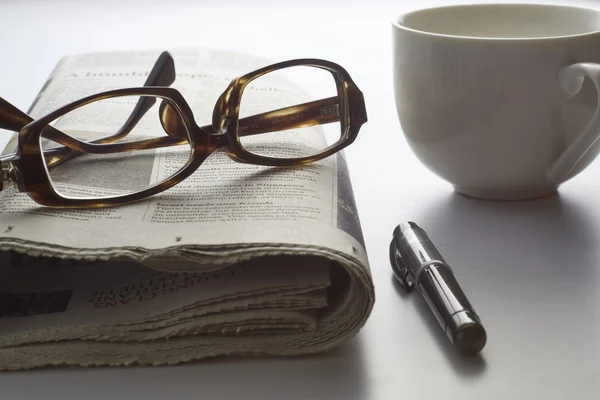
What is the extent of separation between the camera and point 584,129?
19.3 inches

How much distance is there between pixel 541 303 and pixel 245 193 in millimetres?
192

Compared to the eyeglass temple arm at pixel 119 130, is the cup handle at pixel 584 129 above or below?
above

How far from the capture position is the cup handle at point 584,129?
1.53ft

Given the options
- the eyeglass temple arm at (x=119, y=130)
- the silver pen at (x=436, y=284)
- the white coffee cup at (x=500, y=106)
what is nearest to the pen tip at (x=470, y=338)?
the silver pen at (x=436, y=284)

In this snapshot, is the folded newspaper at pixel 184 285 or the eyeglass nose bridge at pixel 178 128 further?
the eyeglass nose bridge at pixel 178 128

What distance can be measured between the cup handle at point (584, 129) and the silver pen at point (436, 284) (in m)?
0.12

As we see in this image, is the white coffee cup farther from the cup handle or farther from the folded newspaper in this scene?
the folded newspaper

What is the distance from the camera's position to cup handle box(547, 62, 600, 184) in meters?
0.47

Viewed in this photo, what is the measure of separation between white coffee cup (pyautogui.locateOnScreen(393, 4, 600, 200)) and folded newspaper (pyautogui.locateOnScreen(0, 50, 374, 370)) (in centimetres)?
13

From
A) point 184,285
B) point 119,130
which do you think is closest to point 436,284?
point 184,285

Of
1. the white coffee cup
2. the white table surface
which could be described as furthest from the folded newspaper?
the white coffee cup

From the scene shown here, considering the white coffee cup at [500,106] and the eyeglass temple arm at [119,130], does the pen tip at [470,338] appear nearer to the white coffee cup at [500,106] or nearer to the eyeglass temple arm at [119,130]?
the white coffee cup at [500,106]

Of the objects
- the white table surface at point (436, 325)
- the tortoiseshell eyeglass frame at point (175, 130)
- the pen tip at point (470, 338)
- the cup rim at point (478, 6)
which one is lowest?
the white table surface at point (436, 325)

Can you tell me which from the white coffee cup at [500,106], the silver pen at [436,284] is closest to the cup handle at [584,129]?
the white coffee cup at [500,106]
